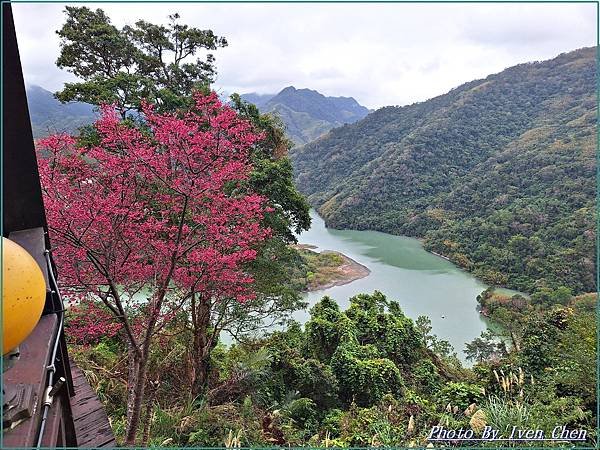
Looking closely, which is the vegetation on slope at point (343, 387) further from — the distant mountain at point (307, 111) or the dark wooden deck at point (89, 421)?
the distant mountain at point (307, 111)

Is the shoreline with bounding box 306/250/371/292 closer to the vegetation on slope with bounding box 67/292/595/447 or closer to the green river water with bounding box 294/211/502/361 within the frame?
the green river water with bounding box 294/211/502/361

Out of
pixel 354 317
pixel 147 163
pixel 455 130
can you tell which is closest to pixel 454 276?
pixel 354 317

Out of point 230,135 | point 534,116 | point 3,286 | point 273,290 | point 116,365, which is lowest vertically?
point 116,365

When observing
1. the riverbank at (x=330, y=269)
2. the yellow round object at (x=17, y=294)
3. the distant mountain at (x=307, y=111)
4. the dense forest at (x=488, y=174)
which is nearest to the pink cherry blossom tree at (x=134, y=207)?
the yellow round object at (x=17, y=294)

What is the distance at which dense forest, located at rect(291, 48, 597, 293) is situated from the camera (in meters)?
20.0

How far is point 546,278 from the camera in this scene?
17.6 meters

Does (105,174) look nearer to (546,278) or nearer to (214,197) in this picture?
(214,197)

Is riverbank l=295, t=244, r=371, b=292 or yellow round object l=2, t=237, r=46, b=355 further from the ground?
yellow round object l=2, t=237, r=46, b=355

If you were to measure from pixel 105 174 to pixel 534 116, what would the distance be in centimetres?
4639

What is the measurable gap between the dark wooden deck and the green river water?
1032 cm

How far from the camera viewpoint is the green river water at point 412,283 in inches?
549

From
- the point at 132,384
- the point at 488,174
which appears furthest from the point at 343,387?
the point at 488,174

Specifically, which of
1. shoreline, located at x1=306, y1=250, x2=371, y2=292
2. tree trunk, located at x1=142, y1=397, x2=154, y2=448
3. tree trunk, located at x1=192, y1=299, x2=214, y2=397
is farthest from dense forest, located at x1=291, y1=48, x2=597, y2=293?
tree trunk, located at x1=142, y1=397, x2=154, y2=448

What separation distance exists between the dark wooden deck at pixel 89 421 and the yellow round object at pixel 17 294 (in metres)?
1.34
